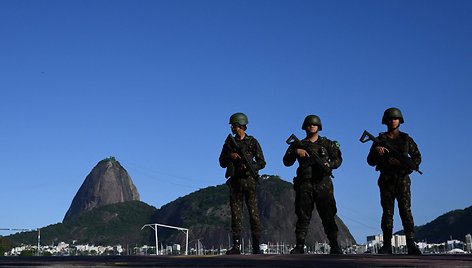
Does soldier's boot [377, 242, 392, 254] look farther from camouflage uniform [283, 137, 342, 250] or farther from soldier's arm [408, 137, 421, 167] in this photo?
soldier's arm [408, 137, 421, 167]

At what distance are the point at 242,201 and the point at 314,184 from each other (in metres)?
1.63

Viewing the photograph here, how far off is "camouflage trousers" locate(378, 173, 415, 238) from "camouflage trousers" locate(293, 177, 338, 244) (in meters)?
0.86

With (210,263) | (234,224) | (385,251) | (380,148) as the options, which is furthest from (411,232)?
(210,263)

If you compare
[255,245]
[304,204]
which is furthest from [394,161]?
[255,245]

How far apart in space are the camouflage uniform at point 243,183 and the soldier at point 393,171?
2.15 meters

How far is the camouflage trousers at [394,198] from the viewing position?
1072cm

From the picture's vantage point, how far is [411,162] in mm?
10609

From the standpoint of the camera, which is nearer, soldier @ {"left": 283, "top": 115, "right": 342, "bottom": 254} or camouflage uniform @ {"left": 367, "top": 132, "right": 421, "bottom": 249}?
camouflage uniform @ {"left": 367, "top": 132, "right": 421, "bottom": 249}

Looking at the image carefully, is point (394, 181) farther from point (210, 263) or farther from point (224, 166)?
point (210, 263)

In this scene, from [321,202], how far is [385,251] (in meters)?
1.47

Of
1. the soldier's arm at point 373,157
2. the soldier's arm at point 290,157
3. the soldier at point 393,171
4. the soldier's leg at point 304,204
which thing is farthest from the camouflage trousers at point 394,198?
the soldier's arm at point 290,157

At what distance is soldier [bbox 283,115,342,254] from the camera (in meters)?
11.1

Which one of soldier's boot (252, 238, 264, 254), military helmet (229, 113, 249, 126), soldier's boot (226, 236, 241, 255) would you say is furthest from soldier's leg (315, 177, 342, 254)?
military helmet (229, 113, 249, 126)

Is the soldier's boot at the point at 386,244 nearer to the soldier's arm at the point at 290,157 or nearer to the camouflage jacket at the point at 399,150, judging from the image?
the camouflage jacket at the point at 399,150
